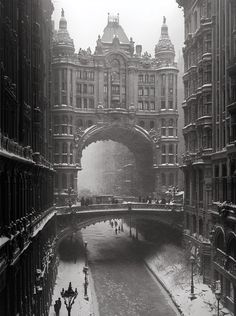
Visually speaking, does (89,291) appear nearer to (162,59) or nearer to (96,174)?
(162,59)

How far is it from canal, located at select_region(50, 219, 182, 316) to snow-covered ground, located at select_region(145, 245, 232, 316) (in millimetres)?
1012

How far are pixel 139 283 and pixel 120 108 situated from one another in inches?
1500

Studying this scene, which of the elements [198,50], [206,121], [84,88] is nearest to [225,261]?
[206,121]

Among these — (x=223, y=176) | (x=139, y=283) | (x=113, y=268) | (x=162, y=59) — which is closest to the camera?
(x=223, y=176)

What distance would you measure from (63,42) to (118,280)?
43.7 meters

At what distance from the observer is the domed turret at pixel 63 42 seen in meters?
82.0

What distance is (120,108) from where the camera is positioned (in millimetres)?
85250

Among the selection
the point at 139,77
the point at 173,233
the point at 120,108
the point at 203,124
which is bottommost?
the point at 173,233

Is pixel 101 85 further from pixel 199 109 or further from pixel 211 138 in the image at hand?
pixel 211 138

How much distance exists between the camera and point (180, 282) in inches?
1972

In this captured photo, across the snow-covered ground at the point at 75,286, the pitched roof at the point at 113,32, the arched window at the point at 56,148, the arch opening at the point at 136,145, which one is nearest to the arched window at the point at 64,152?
the arched window at the point at 56,148

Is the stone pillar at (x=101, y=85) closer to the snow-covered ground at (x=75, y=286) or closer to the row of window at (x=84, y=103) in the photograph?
the row of window at (x=84, y=103)

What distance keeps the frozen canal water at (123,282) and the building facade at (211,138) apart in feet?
20.1

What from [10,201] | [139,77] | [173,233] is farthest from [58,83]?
[10,201]
